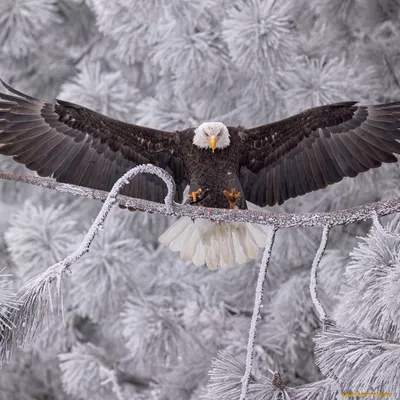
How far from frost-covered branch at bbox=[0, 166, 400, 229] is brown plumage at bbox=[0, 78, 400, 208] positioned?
27.9 inches

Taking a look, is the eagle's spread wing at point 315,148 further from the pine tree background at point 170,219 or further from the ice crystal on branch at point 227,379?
the ice crystal on branch at point 227,379

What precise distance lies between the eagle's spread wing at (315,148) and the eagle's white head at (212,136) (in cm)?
8

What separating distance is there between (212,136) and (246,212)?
77cm

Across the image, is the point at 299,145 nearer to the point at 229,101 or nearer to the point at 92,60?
the point at 229,101

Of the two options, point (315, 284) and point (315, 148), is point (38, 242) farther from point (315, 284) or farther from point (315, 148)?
point (315, 284)

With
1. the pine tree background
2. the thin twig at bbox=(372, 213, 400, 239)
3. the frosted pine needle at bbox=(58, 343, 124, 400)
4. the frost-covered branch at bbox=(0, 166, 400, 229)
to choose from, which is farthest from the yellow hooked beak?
the frosted pine needle at bbox=(58, 343, 124, 400)

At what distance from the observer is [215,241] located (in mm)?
2293

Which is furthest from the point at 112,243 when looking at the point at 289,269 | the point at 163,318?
the point at 289,269

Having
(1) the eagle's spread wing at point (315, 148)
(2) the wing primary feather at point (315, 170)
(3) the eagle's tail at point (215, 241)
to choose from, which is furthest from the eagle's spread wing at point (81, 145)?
(2) the wing primary feather at point (315, 170)

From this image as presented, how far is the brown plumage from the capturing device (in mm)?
2131

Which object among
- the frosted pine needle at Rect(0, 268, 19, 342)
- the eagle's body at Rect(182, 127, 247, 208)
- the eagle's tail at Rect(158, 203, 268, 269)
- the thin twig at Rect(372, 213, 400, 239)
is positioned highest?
the eagle's body at Rect(182, 127, 247, 208)

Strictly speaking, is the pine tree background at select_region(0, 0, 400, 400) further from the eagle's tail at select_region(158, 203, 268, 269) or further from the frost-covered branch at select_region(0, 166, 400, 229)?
the frost-covered branch at select_region(0, 166, 400, 229)

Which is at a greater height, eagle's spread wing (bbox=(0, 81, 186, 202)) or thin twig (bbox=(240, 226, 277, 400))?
eagle's spread wing (bbox=(0, 81, 186, 202))

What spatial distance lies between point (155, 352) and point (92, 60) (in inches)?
77.2
